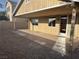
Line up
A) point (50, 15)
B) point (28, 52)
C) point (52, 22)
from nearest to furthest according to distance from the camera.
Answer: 1. point (28, 52)
2. point (50, 15)
3. point (52, 22)

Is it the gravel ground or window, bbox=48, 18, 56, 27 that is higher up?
window, bbox=48, 18, 56, 27

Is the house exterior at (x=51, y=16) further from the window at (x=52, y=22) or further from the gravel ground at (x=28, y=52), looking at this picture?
the gravel ground at (x=28, y=52)

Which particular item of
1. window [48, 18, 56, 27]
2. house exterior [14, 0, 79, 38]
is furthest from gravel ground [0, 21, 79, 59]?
window [48, 18, 56, 27]

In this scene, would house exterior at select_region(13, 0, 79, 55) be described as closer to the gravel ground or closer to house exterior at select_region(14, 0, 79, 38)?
house exterior at select_region(14, 0, 79, 38)

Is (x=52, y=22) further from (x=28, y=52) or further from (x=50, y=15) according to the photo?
(x=28, y=52)

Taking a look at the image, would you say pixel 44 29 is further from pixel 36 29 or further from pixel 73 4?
pixel 73 4

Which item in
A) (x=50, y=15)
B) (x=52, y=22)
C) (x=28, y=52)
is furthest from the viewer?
(x=52, y=22)

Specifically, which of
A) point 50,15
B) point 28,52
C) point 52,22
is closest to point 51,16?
point 50,15

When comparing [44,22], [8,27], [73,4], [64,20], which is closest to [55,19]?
[64,20]

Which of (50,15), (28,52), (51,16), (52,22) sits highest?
(50,15)

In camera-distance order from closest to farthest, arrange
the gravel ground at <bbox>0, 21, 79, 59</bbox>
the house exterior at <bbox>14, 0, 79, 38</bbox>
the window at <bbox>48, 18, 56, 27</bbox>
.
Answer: the gravel ground at <bbox>0, 21, 79, 59</bbox> → the house exterior at <bbox>14, 0, 79, 38</bbox> → the window at <bbox>48, 18, 56, 27</bbox>

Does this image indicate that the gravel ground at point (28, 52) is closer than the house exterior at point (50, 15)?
Yes

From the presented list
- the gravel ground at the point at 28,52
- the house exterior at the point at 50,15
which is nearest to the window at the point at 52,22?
the house exterior at the point at 50,15

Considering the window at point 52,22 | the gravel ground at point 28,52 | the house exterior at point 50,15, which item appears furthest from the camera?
the window at point 52,22
